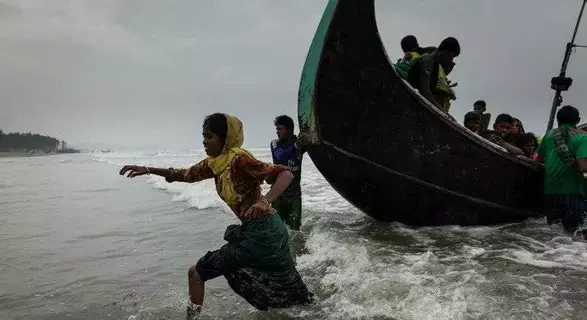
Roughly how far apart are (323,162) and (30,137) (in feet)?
314

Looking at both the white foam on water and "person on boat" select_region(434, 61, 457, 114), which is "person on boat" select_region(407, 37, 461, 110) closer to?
"person on boat" select_region(434, 61, 457, 114)

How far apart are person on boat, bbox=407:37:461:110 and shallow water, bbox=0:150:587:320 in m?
1.84

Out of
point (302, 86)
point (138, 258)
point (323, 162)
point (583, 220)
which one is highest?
point (302, 86)

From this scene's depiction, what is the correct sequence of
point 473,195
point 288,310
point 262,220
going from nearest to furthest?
point 262,220 → point 288,310 → point 473,195

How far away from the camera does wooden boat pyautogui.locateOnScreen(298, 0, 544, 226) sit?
15.4 feet

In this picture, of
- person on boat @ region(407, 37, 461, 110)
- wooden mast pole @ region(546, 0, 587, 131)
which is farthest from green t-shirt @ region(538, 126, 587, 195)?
wooden mast pole @ region(546, 0, 587, 131)

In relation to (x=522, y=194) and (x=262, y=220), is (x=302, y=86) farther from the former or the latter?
(x=522, y=194)

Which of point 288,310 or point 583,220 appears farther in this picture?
A: point 583,220

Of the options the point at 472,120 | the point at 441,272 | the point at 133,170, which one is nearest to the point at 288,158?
the point at 441,272

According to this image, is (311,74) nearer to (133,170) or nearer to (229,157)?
(229,157)

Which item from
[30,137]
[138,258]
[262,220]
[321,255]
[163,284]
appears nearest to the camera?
[262,220]

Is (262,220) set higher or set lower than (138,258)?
higher

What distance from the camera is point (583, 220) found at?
16.9ft

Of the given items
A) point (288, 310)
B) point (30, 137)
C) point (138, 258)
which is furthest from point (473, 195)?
point (30, 137)
